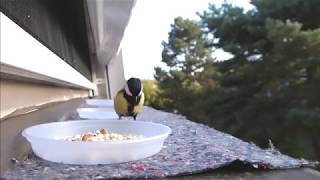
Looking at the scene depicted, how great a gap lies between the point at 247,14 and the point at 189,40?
4886 millimetres

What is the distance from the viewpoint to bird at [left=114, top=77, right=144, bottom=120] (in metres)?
1.78

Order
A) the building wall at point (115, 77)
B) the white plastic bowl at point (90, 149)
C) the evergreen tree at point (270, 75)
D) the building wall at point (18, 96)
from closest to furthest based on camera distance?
1. the building wall at point (18, 96)
2. the white plastic bowl at point (90, 149)
3. the building wall at point (115, 77)
4. the evergreen tree at point (270, 75)

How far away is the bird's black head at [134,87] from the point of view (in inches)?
69.2

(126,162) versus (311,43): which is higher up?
(311,43)

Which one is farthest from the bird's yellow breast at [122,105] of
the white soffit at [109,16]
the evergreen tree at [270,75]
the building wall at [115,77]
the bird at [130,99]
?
the evergreen tree at [270,75]

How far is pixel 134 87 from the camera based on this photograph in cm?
177

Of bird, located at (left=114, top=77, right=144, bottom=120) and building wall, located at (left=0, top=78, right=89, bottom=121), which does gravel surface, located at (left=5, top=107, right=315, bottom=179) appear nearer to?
building wall, located at (left=0, top=78, right=89, bottom=121)

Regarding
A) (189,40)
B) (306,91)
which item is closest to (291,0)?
(306,91)

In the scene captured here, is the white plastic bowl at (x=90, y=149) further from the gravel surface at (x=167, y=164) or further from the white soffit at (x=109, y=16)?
the white soffit at (x=109, y=16)

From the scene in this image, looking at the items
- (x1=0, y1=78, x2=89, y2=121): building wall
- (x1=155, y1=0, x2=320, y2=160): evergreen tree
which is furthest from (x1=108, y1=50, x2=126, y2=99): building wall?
(x1=0, y1=78, x2=89, y2=121): building wall

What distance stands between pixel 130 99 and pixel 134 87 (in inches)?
2.0

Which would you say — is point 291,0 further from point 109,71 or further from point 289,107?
point 109,71

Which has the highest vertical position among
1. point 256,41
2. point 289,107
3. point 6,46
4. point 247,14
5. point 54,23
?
point 247,14

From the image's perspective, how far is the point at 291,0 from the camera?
8.23 meters
